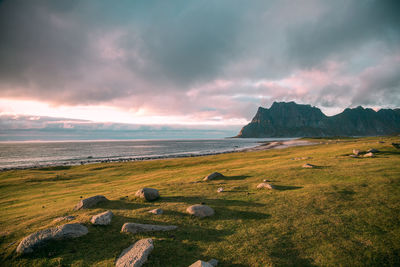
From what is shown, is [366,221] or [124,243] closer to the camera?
[124,243]

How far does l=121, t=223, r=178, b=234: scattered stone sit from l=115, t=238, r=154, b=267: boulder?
1452mm

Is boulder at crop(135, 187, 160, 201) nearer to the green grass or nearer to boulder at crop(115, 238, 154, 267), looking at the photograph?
the green grass

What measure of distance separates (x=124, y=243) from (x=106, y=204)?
7.28 m

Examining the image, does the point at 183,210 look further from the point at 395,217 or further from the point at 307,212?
the point at 395,217

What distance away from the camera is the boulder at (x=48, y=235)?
29.8ft

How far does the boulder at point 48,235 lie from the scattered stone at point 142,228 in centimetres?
221

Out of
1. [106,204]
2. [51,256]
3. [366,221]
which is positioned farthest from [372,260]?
[106,204]

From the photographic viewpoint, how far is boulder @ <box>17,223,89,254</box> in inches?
358

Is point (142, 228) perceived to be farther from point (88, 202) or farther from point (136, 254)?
point (88, 202)

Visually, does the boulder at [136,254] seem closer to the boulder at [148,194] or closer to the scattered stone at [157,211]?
the scattered stone at [157,211]

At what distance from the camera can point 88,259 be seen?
8461 mm

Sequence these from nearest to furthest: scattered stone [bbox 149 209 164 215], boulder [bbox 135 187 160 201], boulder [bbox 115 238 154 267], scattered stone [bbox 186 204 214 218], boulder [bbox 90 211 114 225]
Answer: boulder [bbox 115 238 154 267], boulder [bbox 90 211 114 225], scattered stone [bbox 186 204 214 218], scattered stone [bbox 149 209 164 215], boulder [bbox 135 187 160 201]

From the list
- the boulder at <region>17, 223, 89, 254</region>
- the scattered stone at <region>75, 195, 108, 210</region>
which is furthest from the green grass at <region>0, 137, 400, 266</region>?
the scattered stone at <region>75, 195, 108, 210</region>

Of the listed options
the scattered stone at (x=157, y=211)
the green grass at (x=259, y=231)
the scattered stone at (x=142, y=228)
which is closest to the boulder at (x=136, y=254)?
the green grass at (x=259, y=231)
